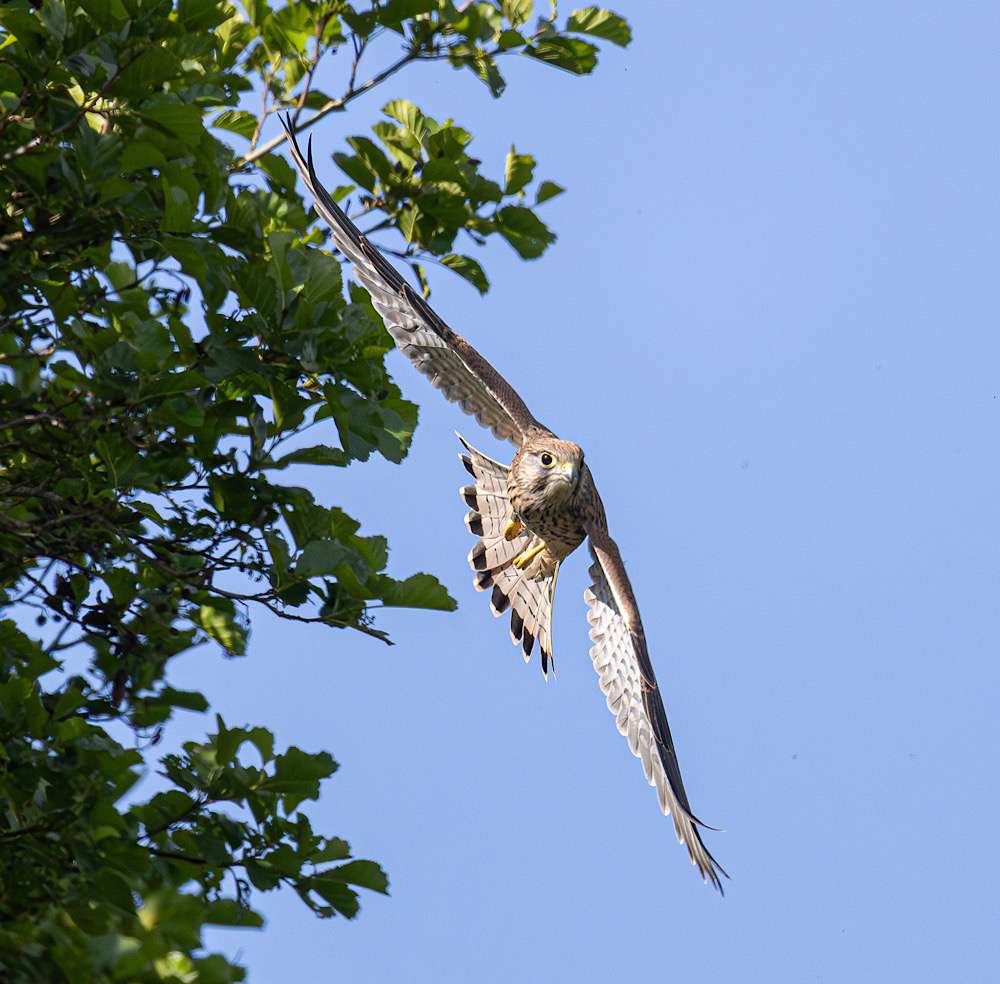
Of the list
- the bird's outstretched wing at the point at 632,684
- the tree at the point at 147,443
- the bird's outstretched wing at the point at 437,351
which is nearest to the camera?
the tree at the point at 147,443

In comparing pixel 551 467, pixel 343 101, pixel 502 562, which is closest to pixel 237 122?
pixel 343 101

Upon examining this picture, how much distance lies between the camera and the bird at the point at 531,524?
7684mm

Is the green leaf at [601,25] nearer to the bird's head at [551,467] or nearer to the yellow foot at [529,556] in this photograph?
the bird's head at [551,467]

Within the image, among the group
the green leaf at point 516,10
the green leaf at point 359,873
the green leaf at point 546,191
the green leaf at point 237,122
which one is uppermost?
the green leaf at point 516,10

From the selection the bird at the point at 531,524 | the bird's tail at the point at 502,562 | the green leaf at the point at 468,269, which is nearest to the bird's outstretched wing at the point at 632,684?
the bird at the point at 531,524

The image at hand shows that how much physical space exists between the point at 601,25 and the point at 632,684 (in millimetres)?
3772

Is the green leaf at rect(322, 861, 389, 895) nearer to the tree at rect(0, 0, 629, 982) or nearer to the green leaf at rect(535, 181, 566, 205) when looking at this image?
the tree at rect(0, 0, 629, 982)

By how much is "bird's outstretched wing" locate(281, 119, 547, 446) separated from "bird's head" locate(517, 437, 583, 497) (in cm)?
20

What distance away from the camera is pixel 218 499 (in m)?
4.48

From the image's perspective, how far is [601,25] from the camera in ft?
20.2

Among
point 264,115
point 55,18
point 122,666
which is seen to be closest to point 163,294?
point 55,18

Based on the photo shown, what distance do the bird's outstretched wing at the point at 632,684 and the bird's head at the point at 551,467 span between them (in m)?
0.35

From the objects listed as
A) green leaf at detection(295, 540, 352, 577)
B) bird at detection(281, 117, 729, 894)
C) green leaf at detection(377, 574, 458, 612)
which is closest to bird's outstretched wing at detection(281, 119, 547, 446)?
bird at detection(281, 117, 729, 894)

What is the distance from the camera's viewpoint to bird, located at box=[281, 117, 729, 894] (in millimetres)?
7684
